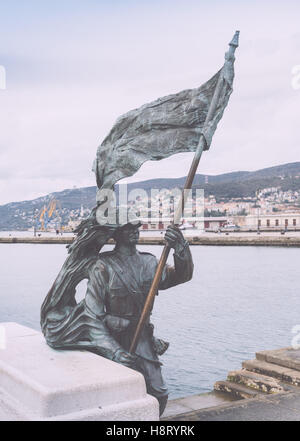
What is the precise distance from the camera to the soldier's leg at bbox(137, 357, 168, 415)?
4.28 meters

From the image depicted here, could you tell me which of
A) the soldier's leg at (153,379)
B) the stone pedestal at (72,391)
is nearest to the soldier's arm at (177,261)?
the soldier's leg at (153,379)

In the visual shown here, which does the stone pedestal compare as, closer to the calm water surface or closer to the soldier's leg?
the soldier's leg

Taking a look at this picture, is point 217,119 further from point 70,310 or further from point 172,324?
point 172,324

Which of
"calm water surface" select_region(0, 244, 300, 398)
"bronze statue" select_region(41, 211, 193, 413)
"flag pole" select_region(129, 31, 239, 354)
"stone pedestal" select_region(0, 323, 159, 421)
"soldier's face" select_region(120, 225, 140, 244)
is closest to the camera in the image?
"stone pedestal" select_region(0, 323, 159, 421)

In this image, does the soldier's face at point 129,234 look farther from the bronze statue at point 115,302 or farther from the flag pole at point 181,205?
the flag pole at point 181,205

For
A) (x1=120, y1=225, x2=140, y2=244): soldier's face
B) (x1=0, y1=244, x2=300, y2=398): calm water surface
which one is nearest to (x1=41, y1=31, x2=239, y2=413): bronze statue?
(x1=120, y1=225, x2=140, y2=244): soldier's face

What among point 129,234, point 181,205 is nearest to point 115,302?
point 129,234

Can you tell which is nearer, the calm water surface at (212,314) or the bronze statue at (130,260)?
the bronze statue at (130,260)

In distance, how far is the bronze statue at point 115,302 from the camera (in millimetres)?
4203

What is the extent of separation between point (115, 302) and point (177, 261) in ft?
1.90

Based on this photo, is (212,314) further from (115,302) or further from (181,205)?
(181,205)

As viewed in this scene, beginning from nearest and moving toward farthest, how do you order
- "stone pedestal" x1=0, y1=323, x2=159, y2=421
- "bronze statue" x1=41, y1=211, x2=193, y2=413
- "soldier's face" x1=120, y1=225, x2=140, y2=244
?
"stone pedestal" x1=0, y1=323, x2=159, y2=421, "bronze statue" x1=41, y1=211, x2=193, y2=413, "soldier's face" x1=120, y1=225, x2=140, y2=244

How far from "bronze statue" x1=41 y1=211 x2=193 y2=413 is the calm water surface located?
4.90m

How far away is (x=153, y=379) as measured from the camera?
4.31 metres
